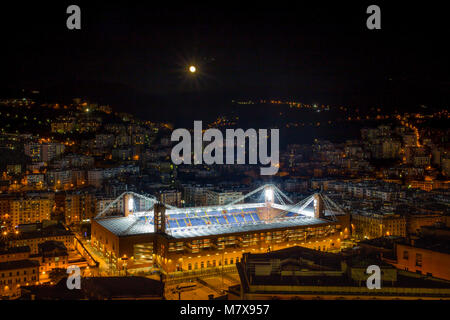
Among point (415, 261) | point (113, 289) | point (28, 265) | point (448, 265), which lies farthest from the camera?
point (28, 265)

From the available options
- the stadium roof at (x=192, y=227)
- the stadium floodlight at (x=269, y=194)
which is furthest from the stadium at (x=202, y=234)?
the stadium floodlight at (x=269, y=194)

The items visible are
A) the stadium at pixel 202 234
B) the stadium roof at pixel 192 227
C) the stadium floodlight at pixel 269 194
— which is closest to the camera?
the stadium at pixel 202 234

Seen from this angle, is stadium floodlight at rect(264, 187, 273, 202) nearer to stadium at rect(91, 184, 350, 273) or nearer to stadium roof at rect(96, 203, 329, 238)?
stadium at rect(91, 184, 350, 273)

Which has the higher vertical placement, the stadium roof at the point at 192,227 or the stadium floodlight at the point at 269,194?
the stadium floodlight at the point at 269,194

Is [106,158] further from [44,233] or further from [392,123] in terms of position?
[392,123]

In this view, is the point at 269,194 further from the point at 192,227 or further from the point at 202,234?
the point at 202,234

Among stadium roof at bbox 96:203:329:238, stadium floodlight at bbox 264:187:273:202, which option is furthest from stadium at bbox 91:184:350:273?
stadium floodlight at bbox 264:187:273:202

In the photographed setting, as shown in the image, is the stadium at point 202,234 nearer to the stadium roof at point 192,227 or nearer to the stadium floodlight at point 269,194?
the stadium roof at point 192,227

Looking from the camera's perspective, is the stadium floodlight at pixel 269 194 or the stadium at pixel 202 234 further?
the stadium floodlight at pixel 269 194
